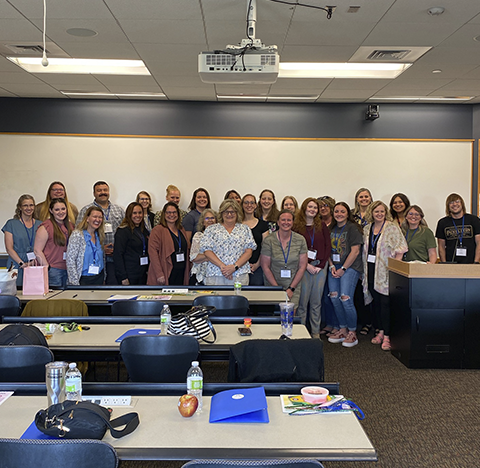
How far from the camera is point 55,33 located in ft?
15.5

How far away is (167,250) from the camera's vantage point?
215 inches

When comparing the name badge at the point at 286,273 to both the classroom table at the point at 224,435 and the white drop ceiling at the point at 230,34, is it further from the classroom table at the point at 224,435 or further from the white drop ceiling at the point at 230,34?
the classroom table at the point at 224,435

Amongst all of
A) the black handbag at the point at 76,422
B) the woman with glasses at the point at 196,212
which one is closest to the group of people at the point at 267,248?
the woman with glasses at the point at 196,212

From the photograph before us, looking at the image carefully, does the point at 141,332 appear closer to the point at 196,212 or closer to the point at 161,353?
the point at 161,353

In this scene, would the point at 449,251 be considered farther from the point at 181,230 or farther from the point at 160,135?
the point at 160,135

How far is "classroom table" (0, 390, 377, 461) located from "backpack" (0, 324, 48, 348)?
61 centimetres

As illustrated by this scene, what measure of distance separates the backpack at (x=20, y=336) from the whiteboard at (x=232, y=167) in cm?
522

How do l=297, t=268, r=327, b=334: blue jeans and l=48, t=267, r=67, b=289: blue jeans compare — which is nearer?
l=48, t=267, r=67, b=289: blue jeans

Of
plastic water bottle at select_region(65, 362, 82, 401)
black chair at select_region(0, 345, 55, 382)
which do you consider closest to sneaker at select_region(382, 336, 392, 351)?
black chair at select_region(0, 345, 55, 382)

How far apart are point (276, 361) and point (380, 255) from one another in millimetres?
3416

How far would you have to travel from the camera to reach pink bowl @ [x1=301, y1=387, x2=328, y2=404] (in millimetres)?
2043

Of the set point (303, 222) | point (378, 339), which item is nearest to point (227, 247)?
point (303, 222)

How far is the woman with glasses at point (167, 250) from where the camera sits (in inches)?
215

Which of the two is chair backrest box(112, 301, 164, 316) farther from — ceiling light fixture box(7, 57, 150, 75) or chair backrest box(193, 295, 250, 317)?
ceiling light fixture box(7, 57, 150, 75)
